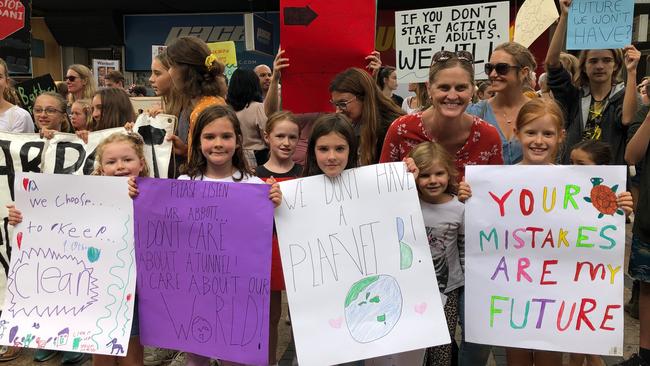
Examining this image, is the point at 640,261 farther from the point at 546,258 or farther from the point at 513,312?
the point at 513,312

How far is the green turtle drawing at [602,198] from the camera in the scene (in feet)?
7.68

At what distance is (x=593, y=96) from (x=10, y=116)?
4193mm

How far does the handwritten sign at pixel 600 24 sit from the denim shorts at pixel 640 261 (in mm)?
1511

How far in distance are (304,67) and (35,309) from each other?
2.02 meters

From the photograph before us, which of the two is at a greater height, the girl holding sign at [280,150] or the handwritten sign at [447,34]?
the handwritten sign at [447,34]

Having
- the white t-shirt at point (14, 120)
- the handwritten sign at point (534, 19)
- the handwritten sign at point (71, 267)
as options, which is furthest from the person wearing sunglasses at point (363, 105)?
the white t-shirt at point (14, 120)

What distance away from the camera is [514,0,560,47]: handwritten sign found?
4.84m

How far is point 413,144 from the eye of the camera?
2.66 m

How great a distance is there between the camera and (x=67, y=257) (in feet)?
8.41

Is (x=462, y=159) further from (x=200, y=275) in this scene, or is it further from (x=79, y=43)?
(x=79, y=43)

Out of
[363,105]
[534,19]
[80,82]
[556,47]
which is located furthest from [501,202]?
[80,82]

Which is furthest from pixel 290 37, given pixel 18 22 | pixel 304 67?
pixel 18 22

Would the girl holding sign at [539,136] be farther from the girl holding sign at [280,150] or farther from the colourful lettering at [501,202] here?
the girl holding sign at [280,150]

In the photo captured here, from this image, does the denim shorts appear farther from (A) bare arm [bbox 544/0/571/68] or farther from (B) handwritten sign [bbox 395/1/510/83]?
(B) handwritten sign [bbox 395/1/510/83]
